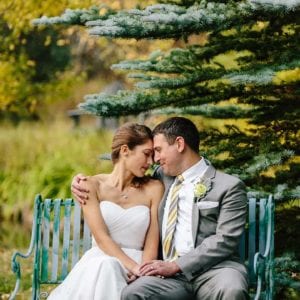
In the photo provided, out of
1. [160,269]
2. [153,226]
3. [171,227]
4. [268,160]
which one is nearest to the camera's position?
[160,269]

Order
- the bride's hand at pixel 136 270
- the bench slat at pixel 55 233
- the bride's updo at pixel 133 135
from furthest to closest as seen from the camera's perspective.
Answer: the bench slat at pixel 55 233 < the bride's updo at pixel 133 135 < the bride's hand at pixel 136 270

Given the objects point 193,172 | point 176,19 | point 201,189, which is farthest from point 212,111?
point 201,189

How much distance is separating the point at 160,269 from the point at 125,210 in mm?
530

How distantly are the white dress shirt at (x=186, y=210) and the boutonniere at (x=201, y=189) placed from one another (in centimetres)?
4

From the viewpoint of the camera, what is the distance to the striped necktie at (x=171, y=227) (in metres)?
5.18

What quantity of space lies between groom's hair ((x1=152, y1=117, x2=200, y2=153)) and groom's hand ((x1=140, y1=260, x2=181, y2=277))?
685 millimetres

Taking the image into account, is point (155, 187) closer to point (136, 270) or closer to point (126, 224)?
point (126, 224)

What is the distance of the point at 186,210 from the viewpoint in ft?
17.1

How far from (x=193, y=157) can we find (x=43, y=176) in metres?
7.70

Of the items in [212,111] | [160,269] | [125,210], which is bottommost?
[160,269]

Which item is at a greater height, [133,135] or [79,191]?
[133,135]

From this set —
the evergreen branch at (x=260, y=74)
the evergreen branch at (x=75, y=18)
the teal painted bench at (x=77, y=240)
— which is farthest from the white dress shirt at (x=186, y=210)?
the evergreen branch at (x=75, y=18)

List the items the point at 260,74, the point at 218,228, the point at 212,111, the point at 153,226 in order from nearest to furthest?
the point at 218,228 → the point at 153,226 → the point at 260,74 → the point at 212,111

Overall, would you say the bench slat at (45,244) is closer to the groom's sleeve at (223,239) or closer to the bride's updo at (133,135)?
the bride's updo at (133,135)
